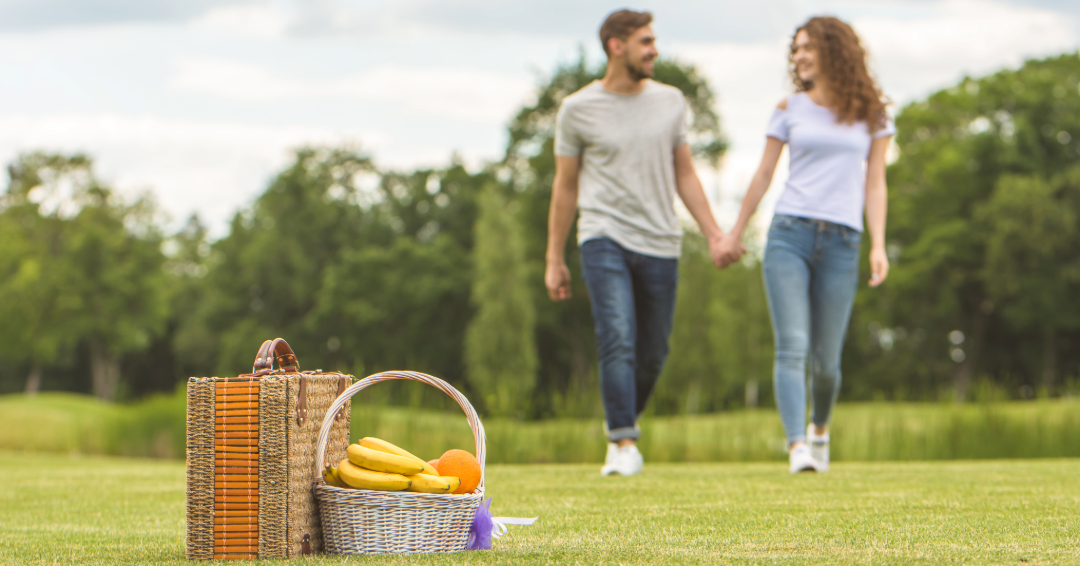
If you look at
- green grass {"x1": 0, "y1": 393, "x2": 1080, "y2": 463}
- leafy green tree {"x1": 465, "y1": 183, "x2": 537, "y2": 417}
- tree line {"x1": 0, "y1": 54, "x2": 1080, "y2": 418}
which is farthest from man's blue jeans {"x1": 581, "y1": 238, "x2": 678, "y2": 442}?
leafy green tree {"x1": 465, "y1": 183, "x2": 537, "y2": 417}

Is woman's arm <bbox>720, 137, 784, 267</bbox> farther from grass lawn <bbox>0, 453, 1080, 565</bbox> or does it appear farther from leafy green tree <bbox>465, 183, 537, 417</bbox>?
leafy green tree <bbox>465, 183, 537, 417</bbox>

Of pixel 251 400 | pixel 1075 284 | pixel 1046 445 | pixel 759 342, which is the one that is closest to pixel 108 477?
pixel 251 400

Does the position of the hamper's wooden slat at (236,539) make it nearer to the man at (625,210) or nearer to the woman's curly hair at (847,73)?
the man at (625,210)

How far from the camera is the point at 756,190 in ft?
15.5

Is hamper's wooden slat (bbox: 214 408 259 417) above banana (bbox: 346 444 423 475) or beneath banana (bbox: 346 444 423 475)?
above

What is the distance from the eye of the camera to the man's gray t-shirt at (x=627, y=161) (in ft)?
15.2

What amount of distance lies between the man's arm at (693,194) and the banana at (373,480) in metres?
2.78

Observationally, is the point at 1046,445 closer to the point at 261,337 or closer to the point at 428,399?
the point at 428,399

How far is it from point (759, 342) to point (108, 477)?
27109 millimetres

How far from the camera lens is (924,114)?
114ft

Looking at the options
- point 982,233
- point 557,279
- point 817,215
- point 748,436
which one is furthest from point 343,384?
point 982,233

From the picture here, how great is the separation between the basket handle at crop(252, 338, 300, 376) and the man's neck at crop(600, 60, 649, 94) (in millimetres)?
2547

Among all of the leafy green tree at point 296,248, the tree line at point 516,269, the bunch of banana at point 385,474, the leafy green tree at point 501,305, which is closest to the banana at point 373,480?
the bunch of banana at point 385,474

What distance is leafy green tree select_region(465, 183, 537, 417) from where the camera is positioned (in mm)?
30906
